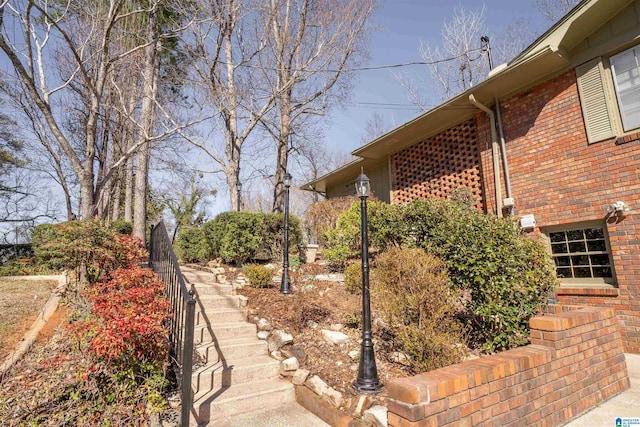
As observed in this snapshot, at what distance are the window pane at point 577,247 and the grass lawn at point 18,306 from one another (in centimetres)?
803

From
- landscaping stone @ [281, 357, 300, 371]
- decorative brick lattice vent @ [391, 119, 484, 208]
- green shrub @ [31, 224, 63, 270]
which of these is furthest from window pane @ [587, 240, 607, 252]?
green shrub @ [31, 224, 63, 270]

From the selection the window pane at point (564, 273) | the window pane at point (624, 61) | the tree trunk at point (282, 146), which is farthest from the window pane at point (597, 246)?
the tree trunk at point (282, 146)

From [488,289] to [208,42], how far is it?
436 inches

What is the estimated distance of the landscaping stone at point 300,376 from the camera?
133 inches

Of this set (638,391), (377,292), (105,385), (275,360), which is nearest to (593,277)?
(638,391)

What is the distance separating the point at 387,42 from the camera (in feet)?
39.6

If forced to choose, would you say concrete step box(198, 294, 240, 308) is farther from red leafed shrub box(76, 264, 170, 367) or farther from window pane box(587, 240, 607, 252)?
window pane box(587, 240, 607, 252)

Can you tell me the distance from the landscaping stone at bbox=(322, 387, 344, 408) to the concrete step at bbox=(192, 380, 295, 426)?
520 mm

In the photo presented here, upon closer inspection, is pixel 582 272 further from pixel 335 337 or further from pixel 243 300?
pixel 243 300

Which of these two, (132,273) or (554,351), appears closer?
(554,351)

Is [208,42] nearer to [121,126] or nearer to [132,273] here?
[121,126]

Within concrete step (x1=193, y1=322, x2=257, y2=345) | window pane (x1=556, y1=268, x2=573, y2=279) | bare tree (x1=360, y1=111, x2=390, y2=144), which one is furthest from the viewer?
bare tree (x1=360, y1=111, x2=390, y2=144)

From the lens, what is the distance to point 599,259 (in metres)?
5.32

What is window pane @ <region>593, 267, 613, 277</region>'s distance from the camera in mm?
5223
